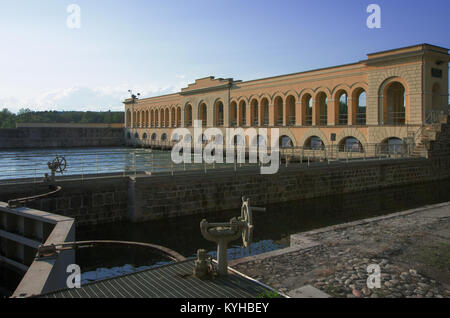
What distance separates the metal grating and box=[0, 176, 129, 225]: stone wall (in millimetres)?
8564

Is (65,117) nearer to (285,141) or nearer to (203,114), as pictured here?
(203,114)

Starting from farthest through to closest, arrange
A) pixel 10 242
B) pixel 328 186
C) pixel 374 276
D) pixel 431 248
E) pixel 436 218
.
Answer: pixel 328 186 < pixel 436 218 < pixel 10 242 < pixel 431 248 < pixel 374 276

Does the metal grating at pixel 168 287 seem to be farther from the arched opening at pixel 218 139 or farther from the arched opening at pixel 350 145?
the arched opening at pixel 218 139

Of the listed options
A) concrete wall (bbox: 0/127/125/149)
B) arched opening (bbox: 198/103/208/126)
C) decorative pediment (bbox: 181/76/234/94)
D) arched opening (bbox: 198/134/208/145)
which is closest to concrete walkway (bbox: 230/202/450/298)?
decorative pediment (bbox: 181/76/234/94)

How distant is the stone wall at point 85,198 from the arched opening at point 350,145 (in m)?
20.2

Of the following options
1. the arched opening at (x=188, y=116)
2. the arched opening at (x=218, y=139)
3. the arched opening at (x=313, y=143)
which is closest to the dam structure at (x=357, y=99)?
the arched opening at (x=313, y=143)

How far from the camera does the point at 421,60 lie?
1041 inches

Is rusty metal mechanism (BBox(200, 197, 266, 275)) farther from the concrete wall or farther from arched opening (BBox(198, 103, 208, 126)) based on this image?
the concrete wall

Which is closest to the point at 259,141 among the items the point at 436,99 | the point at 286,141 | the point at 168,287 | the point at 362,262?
the point at 286,141

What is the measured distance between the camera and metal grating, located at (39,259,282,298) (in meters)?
6.15

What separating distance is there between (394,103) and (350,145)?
5.37 m

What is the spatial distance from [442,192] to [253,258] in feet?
65.1
